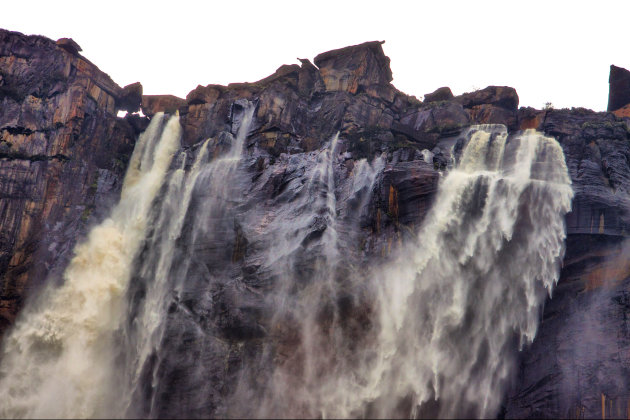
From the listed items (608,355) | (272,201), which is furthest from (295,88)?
(608,355)

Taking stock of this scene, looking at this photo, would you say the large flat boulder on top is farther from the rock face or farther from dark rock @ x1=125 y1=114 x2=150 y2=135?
the rock face

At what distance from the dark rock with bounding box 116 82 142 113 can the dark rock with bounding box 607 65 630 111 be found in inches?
1671

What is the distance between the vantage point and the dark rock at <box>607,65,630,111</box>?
45406mm

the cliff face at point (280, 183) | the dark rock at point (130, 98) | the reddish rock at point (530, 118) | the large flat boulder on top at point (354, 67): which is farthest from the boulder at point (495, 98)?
the dark rock at point (130, 98)

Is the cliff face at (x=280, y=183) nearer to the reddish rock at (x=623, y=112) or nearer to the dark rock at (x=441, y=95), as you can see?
the dark rock at (x=441, y=95)

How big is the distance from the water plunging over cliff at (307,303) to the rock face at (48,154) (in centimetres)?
294

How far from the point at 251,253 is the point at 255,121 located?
14.9 m

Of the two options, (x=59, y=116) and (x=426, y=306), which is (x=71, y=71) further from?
(x=426, y=306)

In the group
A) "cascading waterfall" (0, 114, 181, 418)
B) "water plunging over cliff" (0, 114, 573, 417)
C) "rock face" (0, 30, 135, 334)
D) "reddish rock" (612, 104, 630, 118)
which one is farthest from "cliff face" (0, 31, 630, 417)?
"reddish rock" (612, 104, 630, 118)

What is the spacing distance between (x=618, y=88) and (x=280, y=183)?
98.9ft

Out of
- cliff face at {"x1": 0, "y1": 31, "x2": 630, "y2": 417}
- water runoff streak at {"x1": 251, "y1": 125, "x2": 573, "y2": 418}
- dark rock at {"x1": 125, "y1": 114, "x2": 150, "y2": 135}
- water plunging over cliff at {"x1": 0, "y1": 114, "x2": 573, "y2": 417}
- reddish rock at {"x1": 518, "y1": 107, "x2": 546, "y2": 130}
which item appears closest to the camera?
water runoff streak at {"x1": 251, "y1": 125, "x2": 573, "y2": 418}

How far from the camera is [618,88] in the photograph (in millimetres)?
46125

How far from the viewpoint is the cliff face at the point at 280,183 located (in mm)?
30719

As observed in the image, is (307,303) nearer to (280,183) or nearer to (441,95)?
(280,183)
